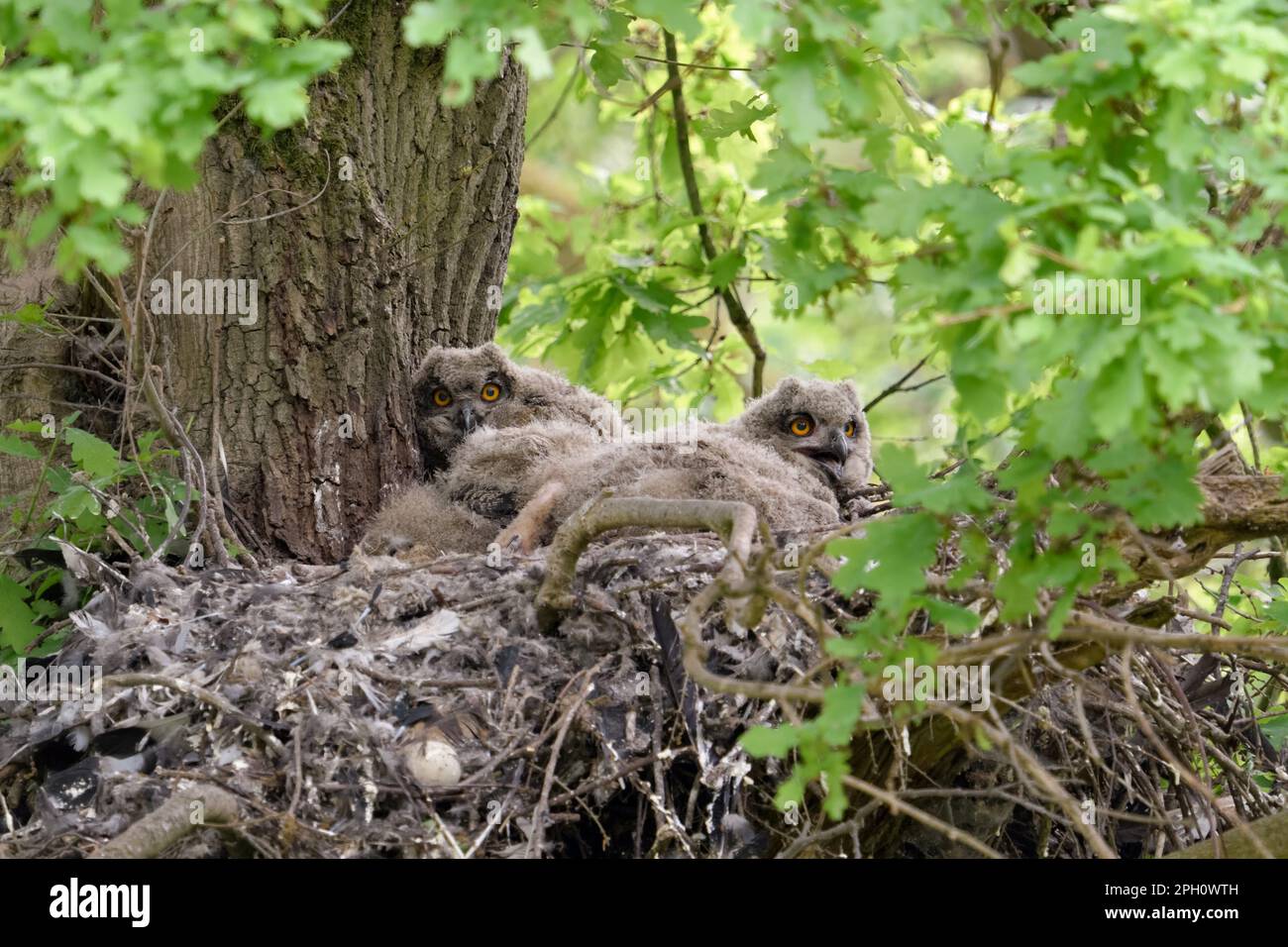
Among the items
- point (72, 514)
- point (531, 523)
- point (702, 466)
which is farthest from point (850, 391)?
point (72, 514)

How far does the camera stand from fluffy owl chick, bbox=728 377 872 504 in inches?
265

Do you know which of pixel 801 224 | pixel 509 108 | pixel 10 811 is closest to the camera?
pixel 801 224

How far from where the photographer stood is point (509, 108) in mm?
6645

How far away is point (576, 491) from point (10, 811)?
2.43 m

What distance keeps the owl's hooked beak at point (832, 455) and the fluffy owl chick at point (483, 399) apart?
3.89 ft

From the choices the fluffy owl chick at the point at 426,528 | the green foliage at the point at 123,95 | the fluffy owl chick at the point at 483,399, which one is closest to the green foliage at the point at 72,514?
the fluffy owl chick at the point at 426,528

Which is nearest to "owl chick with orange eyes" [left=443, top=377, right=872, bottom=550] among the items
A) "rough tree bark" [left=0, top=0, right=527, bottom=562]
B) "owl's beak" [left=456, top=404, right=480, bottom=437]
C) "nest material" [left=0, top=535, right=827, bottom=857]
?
"owl's beak" [left=456, top=404, right=480, bottom=437]

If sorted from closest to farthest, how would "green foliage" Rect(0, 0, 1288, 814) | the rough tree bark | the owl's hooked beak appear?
1. "green foliage" Rect(0, 0, 1288, 814)
2. the rough tree bark
3. the owl's hooked beak

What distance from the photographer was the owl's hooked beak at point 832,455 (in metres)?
6.73

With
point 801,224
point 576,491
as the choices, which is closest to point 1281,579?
point 576,491

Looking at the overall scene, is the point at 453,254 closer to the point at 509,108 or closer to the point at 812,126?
the point at 509,108

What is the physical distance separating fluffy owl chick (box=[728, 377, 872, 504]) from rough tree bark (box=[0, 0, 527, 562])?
1721mm

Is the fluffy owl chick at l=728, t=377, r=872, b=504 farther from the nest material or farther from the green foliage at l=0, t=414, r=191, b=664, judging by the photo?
the green foliage at l=0, t=414, r=191, b=664

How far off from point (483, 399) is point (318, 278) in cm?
127
